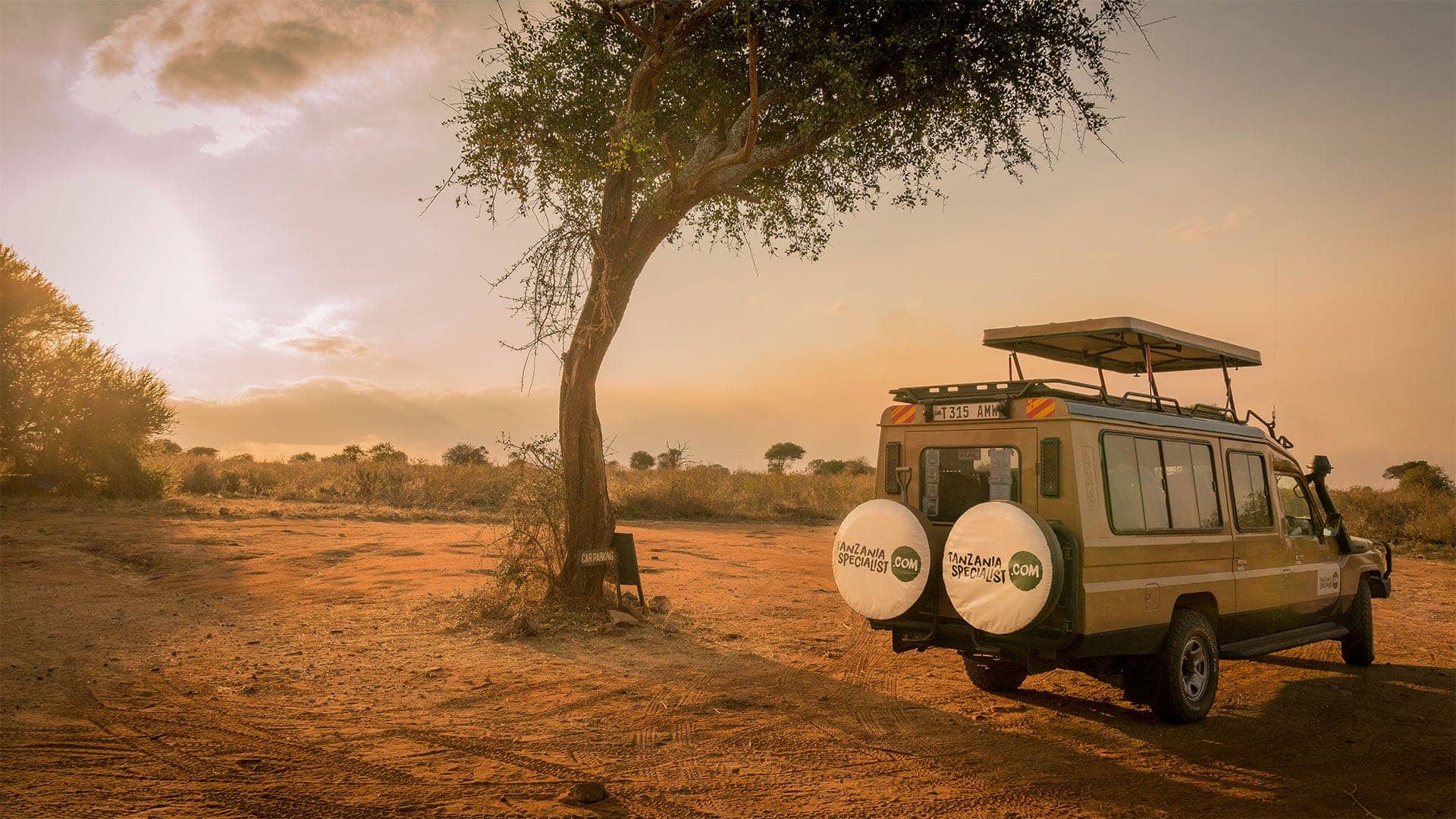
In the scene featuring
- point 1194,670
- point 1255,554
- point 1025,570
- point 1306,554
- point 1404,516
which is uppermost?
point 1025,570

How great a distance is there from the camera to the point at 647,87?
11.2 metres

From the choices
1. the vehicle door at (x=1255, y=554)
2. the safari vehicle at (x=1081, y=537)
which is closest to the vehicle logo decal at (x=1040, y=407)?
the safari vehicle at (x=1081, y=537)

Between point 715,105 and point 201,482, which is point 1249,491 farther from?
point 201,482

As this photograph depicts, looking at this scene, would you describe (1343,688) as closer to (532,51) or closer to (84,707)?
(84,707)

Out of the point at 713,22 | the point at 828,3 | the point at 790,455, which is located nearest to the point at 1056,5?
the point at 828,3

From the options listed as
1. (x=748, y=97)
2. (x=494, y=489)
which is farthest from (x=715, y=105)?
(x=494, y=489)

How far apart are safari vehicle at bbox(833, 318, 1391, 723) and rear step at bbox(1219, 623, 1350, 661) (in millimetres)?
27

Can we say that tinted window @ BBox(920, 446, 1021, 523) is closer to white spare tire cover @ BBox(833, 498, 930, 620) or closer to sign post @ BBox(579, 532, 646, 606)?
white spare tire cover @ BBox(833, 498, 930, 620)

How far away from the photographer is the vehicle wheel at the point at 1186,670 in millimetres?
6605

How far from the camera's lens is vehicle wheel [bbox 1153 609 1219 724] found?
6605 mm

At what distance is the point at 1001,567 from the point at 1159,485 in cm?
183

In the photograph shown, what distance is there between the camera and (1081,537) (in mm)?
6039

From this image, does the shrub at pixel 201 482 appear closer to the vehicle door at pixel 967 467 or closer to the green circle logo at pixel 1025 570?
the vehicle door at pixel 967 467

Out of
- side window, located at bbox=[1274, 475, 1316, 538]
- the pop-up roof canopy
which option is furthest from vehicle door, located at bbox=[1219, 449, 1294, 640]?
the pop-up roof canopy
